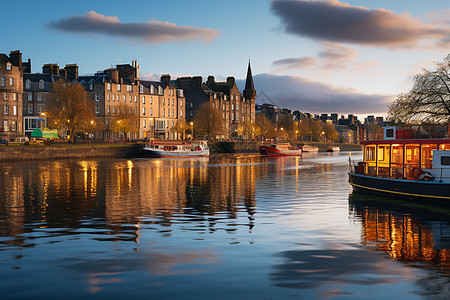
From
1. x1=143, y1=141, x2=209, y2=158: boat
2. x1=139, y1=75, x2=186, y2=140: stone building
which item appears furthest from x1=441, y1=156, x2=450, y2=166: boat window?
x1=139, y1=75, x2=186, y2=140: stone building

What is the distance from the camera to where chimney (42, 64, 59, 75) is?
384 ft

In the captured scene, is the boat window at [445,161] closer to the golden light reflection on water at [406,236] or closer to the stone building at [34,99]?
the golden light reflection on water at [406,236]

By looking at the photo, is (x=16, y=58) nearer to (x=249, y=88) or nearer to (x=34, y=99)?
(x=34, y=99)

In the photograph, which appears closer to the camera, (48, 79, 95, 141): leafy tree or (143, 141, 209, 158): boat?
(48, 79, 95, 141): leafy tree

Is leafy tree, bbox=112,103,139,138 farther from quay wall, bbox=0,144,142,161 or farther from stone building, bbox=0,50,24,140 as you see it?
stone building, bbox=0,50,24,140

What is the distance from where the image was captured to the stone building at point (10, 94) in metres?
94.2

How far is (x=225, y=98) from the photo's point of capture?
537ft

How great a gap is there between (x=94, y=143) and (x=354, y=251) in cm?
8965

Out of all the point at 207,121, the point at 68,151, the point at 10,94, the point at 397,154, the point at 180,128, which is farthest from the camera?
the point at 207,121

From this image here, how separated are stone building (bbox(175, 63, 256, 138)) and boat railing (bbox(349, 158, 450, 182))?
117449 millimetres

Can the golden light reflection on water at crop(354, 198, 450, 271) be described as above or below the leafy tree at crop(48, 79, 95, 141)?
below

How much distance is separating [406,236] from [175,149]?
8901cm

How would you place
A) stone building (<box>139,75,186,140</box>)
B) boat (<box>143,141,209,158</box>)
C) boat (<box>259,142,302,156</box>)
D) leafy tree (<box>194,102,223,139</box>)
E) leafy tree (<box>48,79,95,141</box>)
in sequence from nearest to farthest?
leafy tree (<box>48,79,95,141</box>), boat (<box>143,141,209,158</box>), boat (<box>259,142,302,156</box>), stone building (<box>139,75,186,140</box>), leafy tree (<box>194,102,223,139</box>)

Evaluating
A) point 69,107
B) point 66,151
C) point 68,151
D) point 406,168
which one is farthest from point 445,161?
point 69,107
